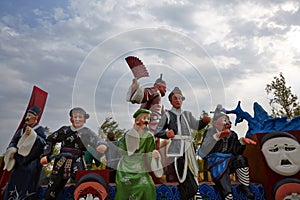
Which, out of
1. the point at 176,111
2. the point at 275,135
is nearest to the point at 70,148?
the point at 176,111

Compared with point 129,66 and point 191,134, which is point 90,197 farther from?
point 129,66

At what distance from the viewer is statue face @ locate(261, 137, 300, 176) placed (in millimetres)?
3678

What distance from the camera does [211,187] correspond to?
12.4ft

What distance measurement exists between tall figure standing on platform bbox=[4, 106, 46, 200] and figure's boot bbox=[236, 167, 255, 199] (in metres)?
2.67

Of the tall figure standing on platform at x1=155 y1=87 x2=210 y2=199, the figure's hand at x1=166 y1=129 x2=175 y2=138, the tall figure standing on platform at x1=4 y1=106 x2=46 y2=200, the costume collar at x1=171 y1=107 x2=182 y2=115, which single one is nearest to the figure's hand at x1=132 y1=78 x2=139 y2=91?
the tall figure standing on platform at x1=155 y1=87 x2=210 y2=199

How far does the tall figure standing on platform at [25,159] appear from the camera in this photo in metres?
3.92

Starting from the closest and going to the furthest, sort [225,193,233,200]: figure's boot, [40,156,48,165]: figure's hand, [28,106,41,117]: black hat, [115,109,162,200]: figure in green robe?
[115,109,162,200]: figure in green robe, [225,193,233,200]: figure's boot, [40,156,48,165]: figure's hand, [28,106,41,117]: black hat

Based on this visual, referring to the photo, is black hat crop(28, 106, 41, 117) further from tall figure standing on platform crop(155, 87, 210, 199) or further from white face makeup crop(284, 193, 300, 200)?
white face makeup crop(284, 193, 300, 200)

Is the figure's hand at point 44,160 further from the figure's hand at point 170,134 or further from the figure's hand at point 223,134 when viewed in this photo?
the figure's hand at point 223,134

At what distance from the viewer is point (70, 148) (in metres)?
3.94

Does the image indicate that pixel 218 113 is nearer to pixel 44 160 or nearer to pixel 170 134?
pixel 170 134

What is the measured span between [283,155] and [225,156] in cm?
70

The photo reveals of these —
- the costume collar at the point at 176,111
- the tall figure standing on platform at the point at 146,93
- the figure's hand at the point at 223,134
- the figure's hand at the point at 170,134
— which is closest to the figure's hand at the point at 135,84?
the tall figure standing on platform at the point at 146,93

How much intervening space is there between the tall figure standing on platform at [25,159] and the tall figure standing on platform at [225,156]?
2.24 meters
